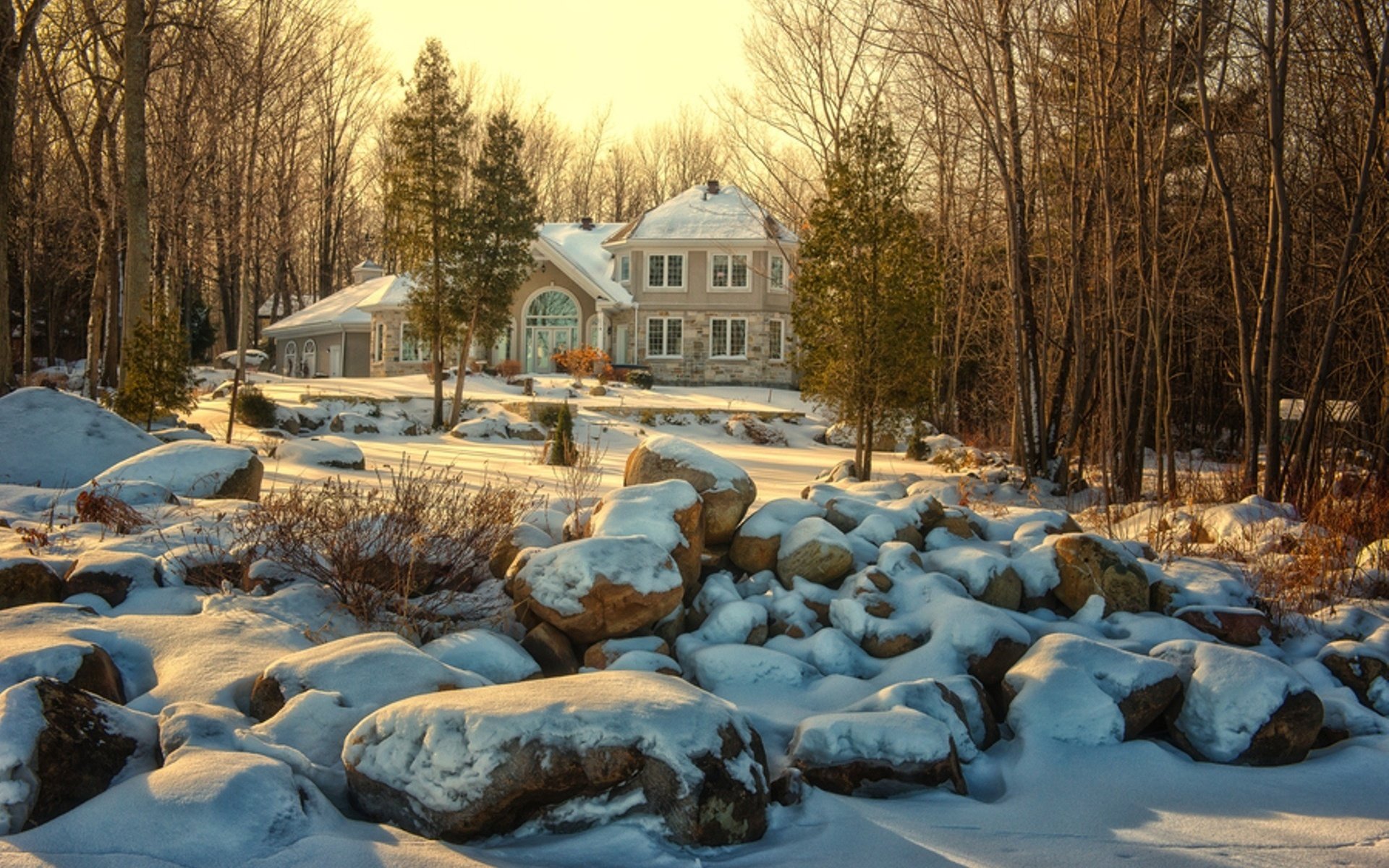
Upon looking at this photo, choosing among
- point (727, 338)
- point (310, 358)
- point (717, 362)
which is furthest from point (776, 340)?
point (310, 358)

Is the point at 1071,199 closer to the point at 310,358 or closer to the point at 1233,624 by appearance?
the point at 1233,624

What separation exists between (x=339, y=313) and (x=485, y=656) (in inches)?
1379

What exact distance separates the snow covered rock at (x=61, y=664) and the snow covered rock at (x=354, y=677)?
2.18 feet

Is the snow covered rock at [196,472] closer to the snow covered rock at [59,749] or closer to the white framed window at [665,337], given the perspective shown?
the snow covered rock at [59,749]

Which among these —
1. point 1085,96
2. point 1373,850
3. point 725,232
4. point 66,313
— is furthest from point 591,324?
point 1373,850

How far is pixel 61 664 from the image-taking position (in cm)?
488

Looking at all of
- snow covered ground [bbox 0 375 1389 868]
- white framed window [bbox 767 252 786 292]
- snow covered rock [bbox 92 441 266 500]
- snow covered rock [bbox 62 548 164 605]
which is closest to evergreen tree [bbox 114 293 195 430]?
snow covered rock [bbox 92 441 266 500]

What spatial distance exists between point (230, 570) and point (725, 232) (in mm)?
30269

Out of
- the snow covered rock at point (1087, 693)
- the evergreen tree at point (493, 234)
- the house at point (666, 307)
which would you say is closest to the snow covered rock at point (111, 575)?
the snow covered rock at point (1087, 693)

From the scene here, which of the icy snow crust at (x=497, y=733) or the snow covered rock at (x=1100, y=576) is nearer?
the icy snow crust at (x=497, y=733)

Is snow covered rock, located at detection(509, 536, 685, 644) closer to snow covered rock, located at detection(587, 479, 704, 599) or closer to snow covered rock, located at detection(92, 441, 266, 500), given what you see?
snow covered rock, located at detection(587, 479, 704, 599)

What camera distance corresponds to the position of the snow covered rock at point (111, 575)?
247 inches

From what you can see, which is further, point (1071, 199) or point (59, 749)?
point (1071, 199)

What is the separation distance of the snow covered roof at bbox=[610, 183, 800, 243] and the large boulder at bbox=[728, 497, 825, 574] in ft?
89.4
